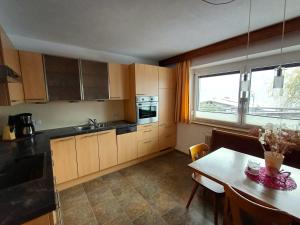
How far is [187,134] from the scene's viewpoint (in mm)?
3535

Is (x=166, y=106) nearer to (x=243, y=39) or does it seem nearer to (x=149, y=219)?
(x=243, y=39)

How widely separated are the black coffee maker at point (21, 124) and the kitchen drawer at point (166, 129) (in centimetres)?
243

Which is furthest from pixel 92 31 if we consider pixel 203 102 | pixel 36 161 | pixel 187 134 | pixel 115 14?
pixel 187 134

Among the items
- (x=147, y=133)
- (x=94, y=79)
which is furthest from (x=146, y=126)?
(x=94, y=79)

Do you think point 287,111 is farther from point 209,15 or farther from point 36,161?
point 36,161

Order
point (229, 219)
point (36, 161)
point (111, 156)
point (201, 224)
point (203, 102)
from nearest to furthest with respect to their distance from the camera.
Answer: point (229, 219), point (36, 161), point (201, 224), point (111, 156), point (203, 102)

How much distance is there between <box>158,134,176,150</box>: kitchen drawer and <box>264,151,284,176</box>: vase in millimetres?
2346

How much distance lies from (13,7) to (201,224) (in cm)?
312

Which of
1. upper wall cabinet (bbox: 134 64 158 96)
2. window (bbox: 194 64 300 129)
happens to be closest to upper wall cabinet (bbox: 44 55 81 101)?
upper wall cabinet (bbox: 134 64 158 96)

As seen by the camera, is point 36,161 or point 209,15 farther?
point 209,15

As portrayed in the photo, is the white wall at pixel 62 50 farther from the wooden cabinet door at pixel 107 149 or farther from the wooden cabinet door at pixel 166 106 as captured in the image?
the wooden cabinet door at pixel 107 149

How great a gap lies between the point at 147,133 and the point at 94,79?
5.14 feet

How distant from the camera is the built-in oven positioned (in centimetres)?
308

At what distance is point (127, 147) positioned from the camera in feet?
9.76
